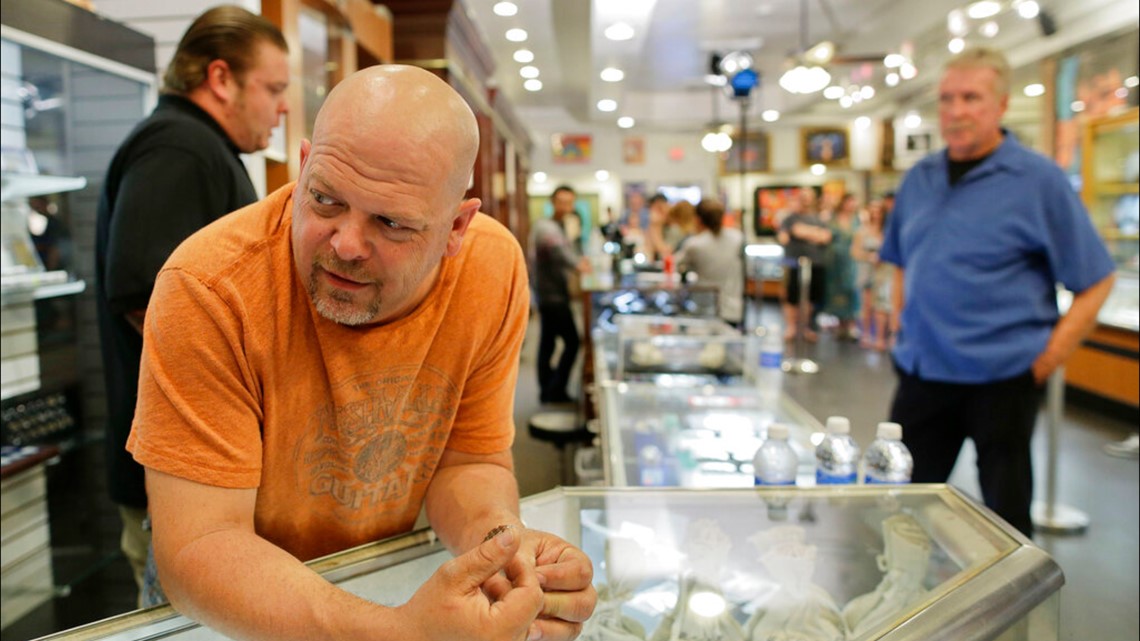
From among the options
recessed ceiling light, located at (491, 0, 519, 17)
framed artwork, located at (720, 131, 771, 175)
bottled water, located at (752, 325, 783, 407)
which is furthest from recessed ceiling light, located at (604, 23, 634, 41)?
framed artwork, located at (720, 131, 771, 175)

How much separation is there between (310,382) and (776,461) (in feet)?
3.68

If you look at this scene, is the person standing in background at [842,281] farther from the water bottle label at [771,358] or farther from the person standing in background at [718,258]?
the water bottle label at [771,358]

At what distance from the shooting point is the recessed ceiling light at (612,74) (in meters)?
10.1

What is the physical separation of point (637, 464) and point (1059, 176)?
4.74 ft

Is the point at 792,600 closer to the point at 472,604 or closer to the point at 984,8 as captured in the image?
the point at 472,604

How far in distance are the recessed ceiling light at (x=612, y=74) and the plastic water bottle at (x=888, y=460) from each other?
8774 millimetres

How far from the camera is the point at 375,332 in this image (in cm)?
105

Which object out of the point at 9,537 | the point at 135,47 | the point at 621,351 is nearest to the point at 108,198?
the point at 135,47

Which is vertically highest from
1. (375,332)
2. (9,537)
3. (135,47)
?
(135,47)

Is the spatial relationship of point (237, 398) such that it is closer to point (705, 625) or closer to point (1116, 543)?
point (705, 625)

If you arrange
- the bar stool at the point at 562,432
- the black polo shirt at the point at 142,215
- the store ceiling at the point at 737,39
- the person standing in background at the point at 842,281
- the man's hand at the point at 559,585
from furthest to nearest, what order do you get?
the person standing in background at the point at 842,281, the store ceiling at the point at 737,39, the bar stool at the point at 562,432, the black polo shirt at the point at 142,215, the man's hand at the point at 559,585

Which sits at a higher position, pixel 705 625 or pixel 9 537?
pixel 705 625

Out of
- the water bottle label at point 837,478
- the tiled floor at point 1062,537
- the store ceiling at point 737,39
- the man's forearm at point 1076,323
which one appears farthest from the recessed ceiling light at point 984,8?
the water bottle label at point 837,478

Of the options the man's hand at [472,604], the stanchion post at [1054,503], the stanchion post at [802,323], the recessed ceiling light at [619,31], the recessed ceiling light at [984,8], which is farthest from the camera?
the recessed ceiling light at [619,31]
